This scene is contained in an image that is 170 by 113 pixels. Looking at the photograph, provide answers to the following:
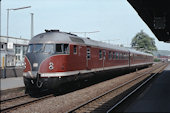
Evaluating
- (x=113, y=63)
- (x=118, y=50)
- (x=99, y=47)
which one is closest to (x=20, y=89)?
(x=99, y=47)

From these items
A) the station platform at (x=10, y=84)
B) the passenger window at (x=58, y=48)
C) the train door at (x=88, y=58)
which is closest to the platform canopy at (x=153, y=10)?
the train door at (x=88, y=58)

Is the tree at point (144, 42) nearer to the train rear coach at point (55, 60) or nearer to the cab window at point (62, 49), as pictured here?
the train rear coach at point (55, 60)

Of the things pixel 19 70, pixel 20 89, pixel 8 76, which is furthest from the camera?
pixel 19 70

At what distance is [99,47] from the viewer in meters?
17.5

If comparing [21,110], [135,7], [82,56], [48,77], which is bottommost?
[21,110]

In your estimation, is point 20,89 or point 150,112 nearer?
point 150,112

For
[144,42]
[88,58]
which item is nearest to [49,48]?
[88,58]

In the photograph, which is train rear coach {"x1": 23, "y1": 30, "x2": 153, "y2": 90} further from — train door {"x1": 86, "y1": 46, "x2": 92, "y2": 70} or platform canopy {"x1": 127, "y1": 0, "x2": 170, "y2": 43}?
platform canopy {"x1": 127, "y1": 0, "x2": 170, "y2": 43}

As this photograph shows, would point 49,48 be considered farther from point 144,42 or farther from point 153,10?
point 144,42

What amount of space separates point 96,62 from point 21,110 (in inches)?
327

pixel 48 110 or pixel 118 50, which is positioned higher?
pixel 118 50

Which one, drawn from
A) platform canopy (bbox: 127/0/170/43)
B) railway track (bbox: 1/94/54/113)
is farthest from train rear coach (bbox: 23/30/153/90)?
platform canopy (bbox: 127/0/170/43)

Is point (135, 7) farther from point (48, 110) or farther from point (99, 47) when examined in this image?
point (48, 110)

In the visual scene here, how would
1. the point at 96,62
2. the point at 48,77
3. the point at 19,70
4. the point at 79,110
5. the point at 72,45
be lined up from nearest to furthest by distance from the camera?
the point at 79,110 < the point at 48,77 < the point at 72,45 < the point at 96,62 < the point at 19,70
